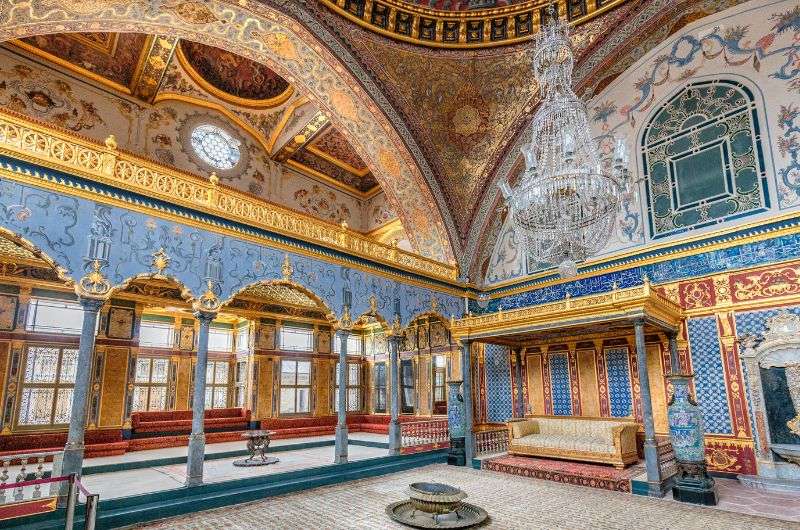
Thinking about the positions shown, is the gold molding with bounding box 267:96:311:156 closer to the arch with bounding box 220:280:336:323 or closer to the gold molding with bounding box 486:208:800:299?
the arch with bounding box 220:280:336:323

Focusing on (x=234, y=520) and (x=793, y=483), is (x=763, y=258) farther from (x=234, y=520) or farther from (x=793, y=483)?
(x=234, y=520)

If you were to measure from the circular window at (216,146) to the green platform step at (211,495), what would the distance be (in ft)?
24.0

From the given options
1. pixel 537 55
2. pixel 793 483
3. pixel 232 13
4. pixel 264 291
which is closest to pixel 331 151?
pixel 264 291

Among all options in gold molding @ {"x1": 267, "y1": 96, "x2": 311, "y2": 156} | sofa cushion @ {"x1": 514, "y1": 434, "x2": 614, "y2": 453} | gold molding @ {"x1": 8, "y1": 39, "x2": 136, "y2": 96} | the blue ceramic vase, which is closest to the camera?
the blue ceramic vase

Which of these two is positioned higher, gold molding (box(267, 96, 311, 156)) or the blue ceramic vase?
gold molding (box(267, 96, 311, 156))

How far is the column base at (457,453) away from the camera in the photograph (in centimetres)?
919

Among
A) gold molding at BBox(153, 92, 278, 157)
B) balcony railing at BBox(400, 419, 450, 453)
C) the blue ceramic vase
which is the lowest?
balcony railing at BBox(400, 419, 450, 453)


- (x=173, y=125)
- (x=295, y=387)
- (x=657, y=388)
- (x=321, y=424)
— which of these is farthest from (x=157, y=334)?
(x=657, y=388)

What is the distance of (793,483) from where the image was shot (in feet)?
22.2

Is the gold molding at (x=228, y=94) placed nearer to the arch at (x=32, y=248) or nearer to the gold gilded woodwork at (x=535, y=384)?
the arch at (x=32, y=248)

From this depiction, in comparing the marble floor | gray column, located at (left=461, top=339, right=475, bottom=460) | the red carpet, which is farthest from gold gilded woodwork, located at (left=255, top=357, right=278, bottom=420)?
the red carpet

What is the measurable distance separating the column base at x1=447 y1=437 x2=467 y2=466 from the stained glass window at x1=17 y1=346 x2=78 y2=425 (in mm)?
7285

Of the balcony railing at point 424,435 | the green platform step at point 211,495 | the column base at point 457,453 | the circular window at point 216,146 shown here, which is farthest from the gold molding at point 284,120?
the column base at point 457,453

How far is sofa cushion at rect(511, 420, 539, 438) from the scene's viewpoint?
363 inches
